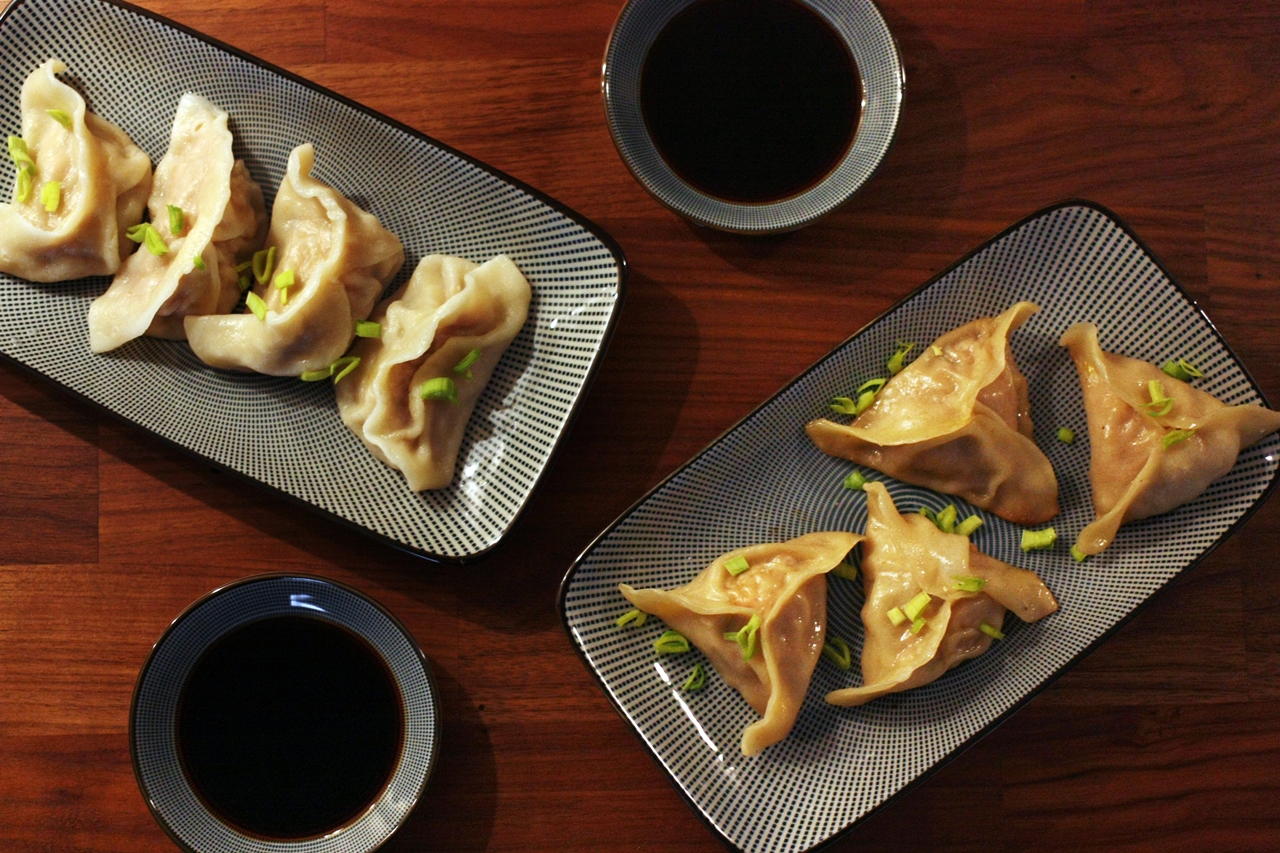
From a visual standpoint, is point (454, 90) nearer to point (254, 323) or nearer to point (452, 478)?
point (254, 323)

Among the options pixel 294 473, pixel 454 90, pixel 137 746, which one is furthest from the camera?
pixel 454 90

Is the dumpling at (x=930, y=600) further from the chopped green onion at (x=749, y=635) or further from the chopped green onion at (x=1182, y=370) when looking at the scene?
the chopped green onion at (x=1182, y=370)

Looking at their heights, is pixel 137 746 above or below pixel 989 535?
below

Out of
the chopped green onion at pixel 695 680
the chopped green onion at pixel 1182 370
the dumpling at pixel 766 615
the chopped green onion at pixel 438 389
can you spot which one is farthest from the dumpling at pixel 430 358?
the chopped green onion at pixel 1182 370

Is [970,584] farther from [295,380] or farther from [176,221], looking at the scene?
[176,221]

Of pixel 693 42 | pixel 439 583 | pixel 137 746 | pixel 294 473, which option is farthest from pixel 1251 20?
pixel 137 746

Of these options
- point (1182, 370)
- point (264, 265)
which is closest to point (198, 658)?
point (264, 265)

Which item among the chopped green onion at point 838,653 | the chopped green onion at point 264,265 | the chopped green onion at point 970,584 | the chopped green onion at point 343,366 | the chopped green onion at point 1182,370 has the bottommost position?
the chopped green onion at point 838,653
